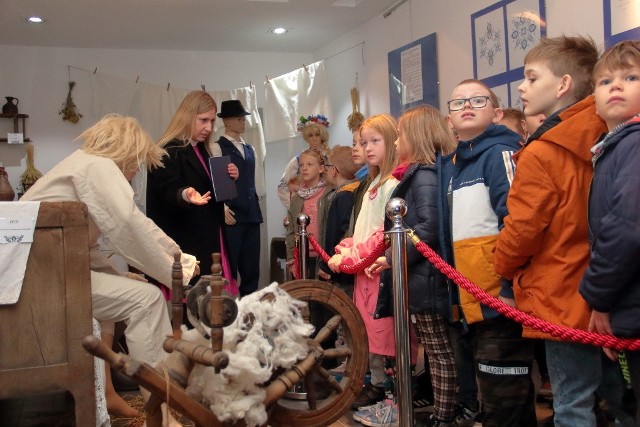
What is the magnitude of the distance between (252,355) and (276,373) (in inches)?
6.2

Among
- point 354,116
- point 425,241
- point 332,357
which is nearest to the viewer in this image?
point 332,357

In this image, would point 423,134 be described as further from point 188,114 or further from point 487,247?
point 188,114

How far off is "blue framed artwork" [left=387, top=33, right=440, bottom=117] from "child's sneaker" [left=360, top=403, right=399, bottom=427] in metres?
2.93

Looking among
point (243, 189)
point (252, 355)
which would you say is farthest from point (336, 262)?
point (243, 189)

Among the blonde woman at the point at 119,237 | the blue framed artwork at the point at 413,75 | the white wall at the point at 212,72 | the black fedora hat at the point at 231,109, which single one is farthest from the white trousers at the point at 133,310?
the white wall at the point at 212,72

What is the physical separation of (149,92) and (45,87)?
113cm

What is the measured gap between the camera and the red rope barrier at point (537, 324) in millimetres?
1925

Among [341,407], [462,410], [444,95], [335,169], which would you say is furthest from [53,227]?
[444,95]

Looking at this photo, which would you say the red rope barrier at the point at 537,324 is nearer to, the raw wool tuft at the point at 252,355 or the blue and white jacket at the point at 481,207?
the blue and white jacket at the point at 481,207

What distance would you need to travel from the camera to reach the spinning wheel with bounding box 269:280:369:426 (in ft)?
6.14

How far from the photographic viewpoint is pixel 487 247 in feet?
8.08

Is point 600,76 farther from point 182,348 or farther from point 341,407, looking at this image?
point 182,348

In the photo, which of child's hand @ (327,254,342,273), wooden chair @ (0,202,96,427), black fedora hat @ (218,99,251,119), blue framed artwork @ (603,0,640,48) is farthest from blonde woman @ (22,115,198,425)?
blue framed artwork @ (603,0,640,48)

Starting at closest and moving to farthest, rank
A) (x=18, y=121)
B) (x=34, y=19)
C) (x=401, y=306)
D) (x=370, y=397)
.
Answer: (x=401, y=306), (x=370, y=397), (x=34, y=19), (x=18, y=121)
